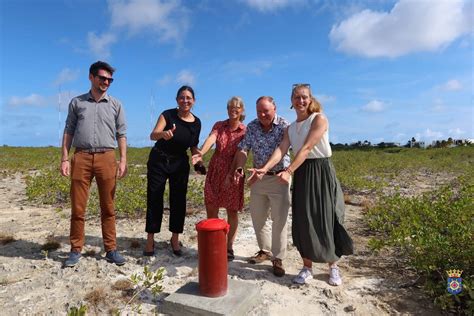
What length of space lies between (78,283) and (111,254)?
58 centimetres

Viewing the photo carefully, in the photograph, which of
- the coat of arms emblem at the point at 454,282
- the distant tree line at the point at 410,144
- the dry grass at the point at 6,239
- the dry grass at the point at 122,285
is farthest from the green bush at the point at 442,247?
the distant tree line at the point at 410,144

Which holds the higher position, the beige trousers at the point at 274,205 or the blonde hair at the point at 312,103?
the blonde hair at the point at 312,103

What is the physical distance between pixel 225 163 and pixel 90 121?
161cm

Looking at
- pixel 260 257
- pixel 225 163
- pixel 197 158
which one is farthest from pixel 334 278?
pixel 197 158

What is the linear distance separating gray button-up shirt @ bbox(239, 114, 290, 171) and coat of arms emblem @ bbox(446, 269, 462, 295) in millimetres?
1911

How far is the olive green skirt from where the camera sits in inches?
155

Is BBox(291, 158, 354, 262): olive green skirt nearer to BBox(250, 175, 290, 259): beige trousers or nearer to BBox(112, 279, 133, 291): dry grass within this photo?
BBox(250, 175, 290, 259): beige trousers

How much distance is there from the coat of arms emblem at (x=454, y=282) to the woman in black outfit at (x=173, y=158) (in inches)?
119

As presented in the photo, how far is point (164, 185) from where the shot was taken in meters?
4.74

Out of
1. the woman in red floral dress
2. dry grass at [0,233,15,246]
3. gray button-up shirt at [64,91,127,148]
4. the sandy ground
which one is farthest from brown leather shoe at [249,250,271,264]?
dry grass at [0,233,15,246]

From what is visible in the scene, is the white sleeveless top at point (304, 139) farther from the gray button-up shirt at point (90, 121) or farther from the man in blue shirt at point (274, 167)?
the gray button-up shirt at point (90, 121)

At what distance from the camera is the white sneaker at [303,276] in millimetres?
4086

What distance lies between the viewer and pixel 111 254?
4590 mm

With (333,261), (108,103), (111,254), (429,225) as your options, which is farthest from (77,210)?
(429,225)
